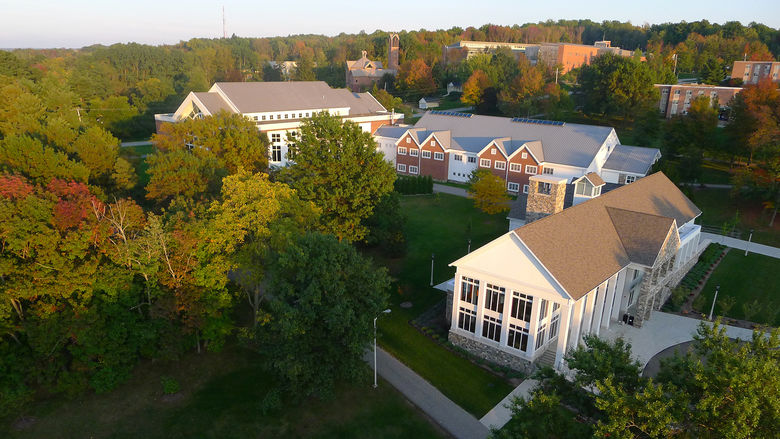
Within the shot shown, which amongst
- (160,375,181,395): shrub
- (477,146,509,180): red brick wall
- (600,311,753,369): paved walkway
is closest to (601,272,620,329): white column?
(600,311,753,369): paved walkway

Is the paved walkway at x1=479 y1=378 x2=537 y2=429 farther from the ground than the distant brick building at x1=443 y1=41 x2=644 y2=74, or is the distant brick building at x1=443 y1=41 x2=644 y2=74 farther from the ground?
the distant brick building at x1=443 y1=41 x2=644 y2=74

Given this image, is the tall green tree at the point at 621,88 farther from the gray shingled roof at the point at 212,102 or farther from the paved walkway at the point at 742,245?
the gray shingled roof at the point at 212,102

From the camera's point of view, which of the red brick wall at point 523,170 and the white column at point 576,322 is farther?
the red brick wall at point 523,170

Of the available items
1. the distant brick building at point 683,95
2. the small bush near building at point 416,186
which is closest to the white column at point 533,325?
the small bush near building at point 416,186

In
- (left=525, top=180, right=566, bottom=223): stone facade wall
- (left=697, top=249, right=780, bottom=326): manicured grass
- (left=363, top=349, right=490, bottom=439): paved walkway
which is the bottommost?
(left=363, top=349, right=490, bottom=439): paved walkway

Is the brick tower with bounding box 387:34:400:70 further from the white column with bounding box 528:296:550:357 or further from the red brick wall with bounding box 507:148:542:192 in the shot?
the white column with bounding box 528:296:550:357

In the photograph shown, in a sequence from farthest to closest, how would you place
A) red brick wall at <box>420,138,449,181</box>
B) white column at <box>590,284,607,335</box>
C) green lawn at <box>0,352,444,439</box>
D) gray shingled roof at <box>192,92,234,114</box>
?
red brick wall at <box>420,138,449,181</box> → gray shingled roof at <box>192,92,234,114</box> → white column at <box>590,284,607,335</box> → green lawn at <box>0,352,444,439</box>
